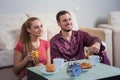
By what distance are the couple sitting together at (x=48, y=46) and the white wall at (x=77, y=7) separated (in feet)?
3.35

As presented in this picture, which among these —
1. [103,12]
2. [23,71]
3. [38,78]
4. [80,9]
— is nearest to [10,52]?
[23,71]

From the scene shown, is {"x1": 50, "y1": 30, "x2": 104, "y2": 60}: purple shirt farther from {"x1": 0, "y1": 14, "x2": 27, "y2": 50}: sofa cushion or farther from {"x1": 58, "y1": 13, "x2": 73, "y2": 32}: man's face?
{"x1": 0, "y1": 14, "x2": 27, "y2": 50}: sofa cushion

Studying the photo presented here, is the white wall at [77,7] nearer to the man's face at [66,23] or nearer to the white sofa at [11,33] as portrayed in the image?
the white sofa at [11,33]

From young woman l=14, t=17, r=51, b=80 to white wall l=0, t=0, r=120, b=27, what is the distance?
108cm

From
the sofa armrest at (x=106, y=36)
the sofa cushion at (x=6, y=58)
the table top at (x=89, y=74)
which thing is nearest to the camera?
the table top at (x=89, y=74)

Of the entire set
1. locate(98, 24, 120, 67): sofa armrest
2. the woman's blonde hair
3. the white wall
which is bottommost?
locate(98, 24, 120, 67): sofa armrest

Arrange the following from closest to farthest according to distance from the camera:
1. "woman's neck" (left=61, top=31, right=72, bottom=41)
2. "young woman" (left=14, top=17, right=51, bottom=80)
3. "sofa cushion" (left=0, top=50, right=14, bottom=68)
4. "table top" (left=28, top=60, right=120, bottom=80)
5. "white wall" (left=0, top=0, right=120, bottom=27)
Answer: "table top" (left=28, top=60, right=120, bottom=80) → "young woman" (left=14, top=17, right=51, bottom=80) → "sofa cushion" (left=0, top=50, right=14, bottom=68) → "woman's neck" (left=61, top=31, right=72, bottom=41) → "white wall" (left=0, top=0, right=120, bottom=27)

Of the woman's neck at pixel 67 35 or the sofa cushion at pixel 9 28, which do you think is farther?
the sofa cushion at pixel 9 28

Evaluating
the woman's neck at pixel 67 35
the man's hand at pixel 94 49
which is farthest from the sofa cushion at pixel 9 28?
the man's hand at pixel 94 49

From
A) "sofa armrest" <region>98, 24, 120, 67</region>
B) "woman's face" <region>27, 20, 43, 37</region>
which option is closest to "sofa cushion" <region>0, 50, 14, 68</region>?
"woman's face" <region>27, 20, 43, 37</region>

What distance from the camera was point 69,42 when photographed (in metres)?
2.63

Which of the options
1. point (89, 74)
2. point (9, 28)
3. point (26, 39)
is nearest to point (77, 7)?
point (9, 28)

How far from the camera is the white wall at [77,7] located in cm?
351

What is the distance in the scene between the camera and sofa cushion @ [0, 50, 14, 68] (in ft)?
8.25
